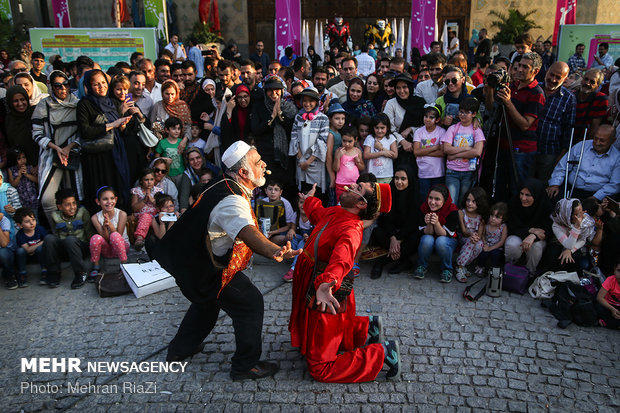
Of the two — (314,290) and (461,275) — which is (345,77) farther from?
(314,290)

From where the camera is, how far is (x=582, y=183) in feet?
17.4

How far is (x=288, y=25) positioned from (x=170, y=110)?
6.85m

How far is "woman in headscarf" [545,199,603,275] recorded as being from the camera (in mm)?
4758

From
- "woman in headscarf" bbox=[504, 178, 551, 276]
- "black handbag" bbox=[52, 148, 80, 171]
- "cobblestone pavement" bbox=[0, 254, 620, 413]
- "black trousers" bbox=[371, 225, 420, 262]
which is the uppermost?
"black handbag" bbox=[52, 148, 80, 171]

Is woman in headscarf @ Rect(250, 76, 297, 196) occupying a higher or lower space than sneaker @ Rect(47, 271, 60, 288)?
higher

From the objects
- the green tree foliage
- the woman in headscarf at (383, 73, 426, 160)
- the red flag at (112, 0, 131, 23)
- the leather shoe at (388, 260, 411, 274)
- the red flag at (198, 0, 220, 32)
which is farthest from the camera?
the red flag at (198, 0, 220, 32)

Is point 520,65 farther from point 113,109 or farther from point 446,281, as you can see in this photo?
point 113,109

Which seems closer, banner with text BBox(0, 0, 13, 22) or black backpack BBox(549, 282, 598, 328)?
black backpack BBox(549, 282, 598, 328)

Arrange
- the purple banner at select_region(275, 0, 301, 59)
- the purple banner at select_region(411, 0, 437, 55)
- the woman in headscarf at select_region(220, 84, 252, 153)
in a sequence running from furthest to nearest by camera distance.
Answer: the purple banner at select_region(275, 0, 301, 59) < the purple banner at select_region(411, 0, 437, 55) < the woman in headscarf at select_region(220, 84, 252, 153)

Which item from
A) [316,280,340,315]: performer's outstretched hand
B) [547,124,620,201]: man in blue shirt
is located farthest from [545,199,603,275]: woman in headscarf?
[316,280,340,315]: performer's outstretched hand

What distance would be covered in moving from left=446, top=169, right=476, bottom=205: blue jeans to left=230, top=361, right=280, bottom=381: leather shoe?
3045 millimetres

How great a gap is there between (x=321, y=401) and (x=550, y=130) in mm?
4247

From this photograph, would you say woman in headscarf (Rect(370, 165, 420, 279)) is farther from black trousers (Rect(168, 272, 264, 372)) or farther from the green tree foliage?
the green tree foliage

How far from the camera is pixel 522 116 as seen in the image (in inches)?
217
